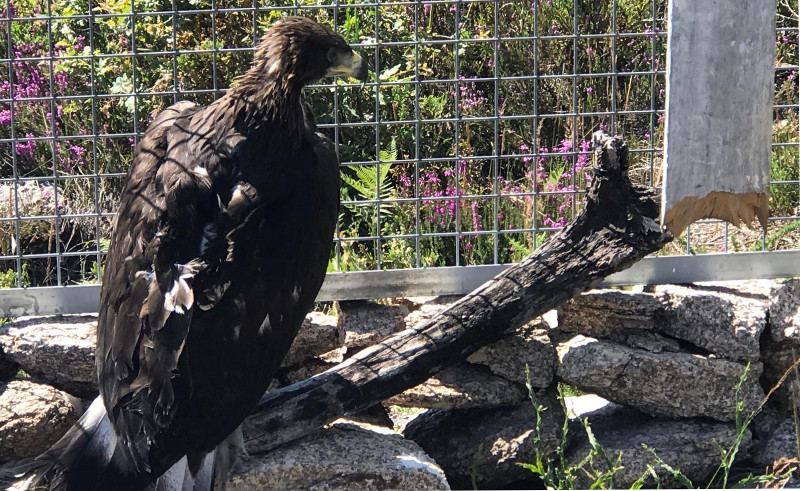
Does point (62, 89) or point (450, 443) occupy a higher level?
point (62, 89)

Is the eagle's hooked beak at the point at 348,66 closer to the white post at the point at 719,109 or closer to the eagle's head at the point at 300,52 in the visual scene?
the eagle's head at the point at 300,52

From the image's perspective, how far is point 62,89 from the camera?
6.65 metres

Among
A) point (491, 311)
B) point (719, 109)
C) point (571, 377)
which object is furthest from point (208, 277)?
point (719, 109)

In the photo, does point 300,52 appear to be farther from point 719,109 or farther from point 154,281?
point 719,109

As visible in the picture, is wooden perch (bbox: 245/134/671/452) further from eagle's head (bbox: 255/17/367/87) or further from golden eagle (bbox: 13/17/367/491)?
eagle's head (bbox: 255/17/367/87)

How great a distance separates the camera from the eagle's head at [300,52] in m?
4.10

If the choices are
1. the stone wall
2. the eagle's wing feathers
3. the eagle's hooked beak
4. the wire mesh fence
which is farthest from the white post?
the eagle's wing feathers

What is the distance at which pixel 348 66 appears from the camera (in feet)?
14.0

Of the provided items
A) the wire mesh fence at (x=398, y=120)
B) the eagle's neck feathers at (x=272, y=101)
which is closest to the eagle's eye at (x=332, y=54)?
the eagle's neck feathers at (x=272, y=101)

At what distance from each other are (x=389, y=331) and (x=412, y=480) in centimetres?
82

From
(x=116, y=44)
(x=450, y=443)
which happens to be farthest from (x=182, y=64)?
(x=450, y=443)

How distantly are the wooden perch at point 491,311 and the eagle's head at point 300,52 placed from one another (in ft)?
3.54

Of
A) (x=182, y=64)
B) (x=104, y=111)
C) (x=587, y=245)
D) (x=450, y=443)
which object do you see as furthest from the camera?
(x=104, y=111)

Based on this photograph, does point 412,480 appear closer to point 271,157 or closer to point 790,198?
point 271,157
